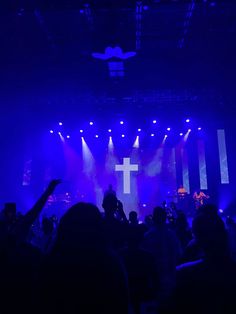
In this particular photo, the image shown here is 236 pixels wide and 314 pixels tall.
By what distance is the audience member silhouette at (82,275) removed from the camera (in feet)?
4.55

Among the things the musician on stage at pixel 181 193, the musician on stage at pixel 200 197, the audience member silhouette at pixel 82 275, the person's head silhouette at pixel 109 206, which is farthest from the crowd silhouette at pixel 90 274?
the musician on stage at pixel 181 193

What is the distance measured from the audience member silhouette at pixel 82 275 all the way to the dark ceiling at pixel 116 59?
669 cm

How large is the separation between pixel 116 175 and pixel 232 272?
14.4 metres

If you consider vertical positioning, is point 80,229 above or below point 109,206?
below

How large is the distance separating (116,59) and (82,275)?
31.6ft

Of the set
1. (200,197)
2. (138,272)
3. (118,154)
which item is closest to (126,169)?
(118,154)

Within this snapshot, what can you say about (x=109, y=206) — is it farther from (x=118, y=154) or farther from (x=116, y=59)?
(x=118, y=154)

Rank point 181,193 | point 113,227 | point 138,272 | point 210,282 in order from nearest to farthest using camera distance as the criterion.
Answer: point 210,282, point 138,272, point 113,227, point 181,193

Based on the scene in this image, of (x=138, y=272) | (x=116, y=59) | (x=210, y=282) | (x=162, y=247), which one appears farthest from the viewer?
(x=116, y=59)

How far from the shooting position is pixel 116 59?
1021cm

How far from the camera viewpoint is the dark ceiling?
28.2 ft

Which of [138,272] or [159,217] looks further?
[159,217]

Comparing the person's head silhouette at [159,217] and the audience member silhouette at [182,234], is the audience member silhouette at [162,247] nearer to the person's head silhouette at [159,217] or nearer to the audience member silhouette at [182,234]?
the person's head silhouette at [159,217]

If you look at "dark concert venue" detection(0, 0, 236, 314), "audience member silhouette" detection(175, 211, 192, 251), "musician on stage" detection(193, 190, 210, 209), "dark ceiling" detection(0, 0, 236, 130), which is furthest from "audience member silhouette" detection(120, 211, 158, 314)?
"musician on stage" detection(193, 190, 210, 209)
